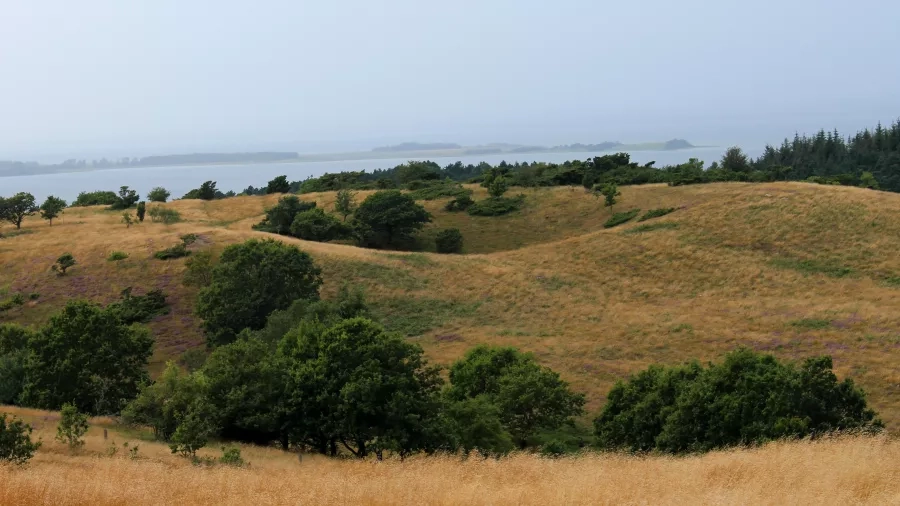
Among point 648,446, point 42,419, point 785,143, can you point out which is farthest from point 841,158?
point 42,419

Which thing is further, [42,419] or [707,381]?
[42,419]

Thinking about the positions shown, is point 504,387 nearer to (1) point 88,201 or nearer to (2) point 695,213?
(2) point 695,213

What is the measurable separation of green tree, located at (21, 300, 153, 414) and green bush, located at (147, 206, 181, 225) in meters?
42.3

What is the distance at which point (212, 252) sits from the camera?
180 ft

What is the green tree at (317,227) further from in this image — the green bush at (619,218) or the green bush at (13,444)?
the green bush at (13,444)

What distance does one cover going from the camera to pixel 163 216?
70312mm

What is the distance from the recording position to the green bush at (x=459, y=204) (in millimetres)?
80938

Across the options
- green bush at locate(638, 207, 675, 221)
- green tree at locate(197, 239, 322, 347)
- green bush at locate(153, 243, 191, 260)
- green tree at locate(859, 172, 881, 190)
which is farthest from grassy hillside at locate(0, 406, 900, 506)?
green tree at locate(859, 172, 881, 190)

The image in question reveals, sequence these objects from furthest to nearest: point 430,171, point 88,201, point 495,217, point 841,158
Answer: point 841,158, point 430,171, point 88,201, point 495,217

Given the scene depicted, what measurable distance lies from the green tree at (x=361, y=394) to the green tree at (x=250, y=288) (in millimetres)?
17955

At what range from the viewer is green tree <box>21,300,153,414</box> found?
1113 inches

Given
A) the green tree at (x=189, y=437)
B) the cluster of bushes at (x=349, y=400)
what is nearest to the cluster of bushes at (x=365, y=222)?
the cluster of bushes at (x=349, y=400)

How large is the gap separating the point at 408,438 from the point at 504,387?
745 cm

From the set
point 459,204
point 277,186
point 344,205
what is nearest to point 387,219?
point 344,205
